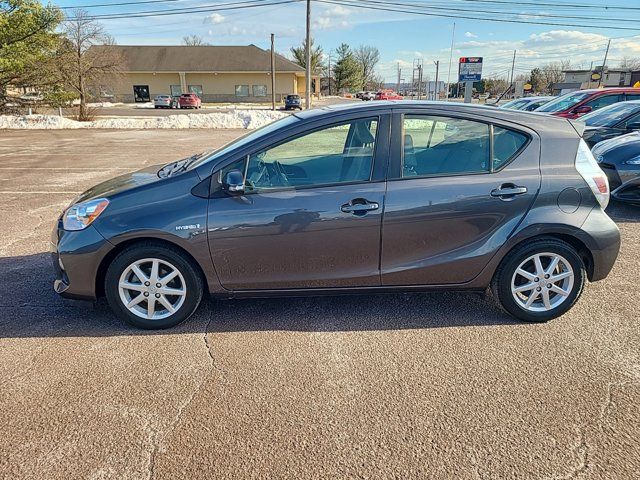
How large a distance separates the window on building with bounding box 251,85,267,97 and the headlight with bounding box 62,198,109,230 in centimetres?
5559

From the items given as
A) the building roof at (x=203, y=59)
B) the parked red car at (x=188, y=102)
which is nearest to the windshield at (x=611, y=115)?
the parked red car at (x=188, y=102)

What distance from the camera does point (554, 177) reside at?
11.3 ft

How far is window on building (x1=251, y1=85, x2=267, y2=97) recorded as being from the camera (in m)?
55.6

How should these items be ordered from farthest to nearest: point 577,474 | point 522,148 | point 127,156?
point 127,156 < point 522,148 < point 577,474

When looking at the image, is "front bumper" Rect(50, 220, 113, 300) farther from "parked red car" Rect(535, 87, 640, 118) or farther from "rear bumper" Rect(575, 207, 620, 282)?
"parked red car" Rect(535, 87, 640, 118)

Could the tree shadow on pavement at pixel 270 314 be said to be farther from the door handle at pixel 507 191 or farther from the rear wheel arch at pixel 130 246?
the door handle at pixel 507 191

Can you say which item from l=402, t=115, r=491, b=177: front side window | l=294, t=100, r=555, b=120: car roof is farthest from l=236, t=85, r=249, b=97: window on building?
l=402, t=115, r=491, b=177: front side window

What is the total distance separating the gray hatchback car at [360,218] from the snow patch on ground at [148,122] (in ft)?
72.6

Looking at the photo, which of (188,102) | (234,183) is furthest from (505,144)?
(188,102)

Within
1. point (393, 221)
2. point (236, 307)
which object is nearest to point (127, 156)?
point (236, 307)

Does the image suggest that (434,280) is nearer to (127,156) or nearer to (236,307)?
(236,307)

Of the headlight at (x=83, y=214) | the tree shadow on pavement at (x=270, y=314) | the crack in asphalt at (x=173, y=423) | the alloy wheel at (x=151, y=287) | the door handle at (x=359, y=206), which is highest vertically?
the door handle at (x=359, y=206)

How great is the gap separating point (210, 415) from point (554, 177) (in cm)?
300

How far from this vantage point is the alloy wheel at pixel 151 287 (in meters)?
3.36
